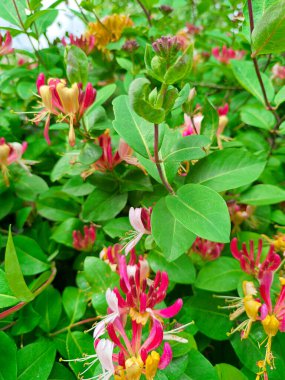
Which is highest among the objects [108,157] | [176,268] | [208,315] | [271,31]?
[271,31]

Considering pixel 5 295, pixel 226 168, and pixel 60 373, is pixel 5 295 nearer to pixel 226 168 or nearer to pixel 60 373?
pixel 60 373

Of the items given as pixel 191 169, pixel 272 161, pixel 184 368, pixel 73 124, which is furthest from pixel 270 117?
pixel 184 368

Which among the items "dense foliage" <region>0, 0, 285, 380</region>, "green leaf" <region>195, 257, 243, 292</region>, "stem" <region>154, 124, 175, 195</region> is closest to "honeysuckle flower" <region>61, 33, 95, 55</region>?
"dense foliage" <region>0, 0, 285, 380</region>

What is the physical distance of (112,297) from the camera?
538mm

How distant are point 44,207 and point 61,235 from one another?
4.1 inches

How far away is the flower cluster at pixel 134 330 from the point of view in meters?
0.51

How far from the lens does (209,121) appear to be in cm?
80

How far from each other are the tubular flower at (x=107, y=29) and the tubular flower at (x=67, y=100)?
1.69ft

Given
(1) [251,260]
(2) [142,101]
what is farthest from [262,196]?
(2) [142,101]

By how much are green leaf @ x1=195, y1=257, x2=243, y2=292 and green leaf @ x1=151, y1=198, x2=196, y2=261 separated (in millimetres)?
159

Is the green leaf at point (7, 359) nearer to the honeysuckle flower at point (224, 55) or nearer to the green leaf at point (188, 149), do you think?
the green leaf at point (188, 149)

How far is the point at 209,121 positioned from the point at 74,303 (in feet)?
1.44

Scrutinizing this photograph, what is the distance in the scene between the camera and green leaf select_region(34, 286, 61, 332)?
2.47 feet

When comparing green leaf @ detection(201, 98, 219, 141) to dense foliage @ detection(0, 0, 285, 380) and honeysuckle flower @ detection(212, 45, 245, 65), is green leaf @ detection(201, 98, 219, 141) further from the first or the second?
honeysuckle flower @ detection(212, 45, 245, 65)
